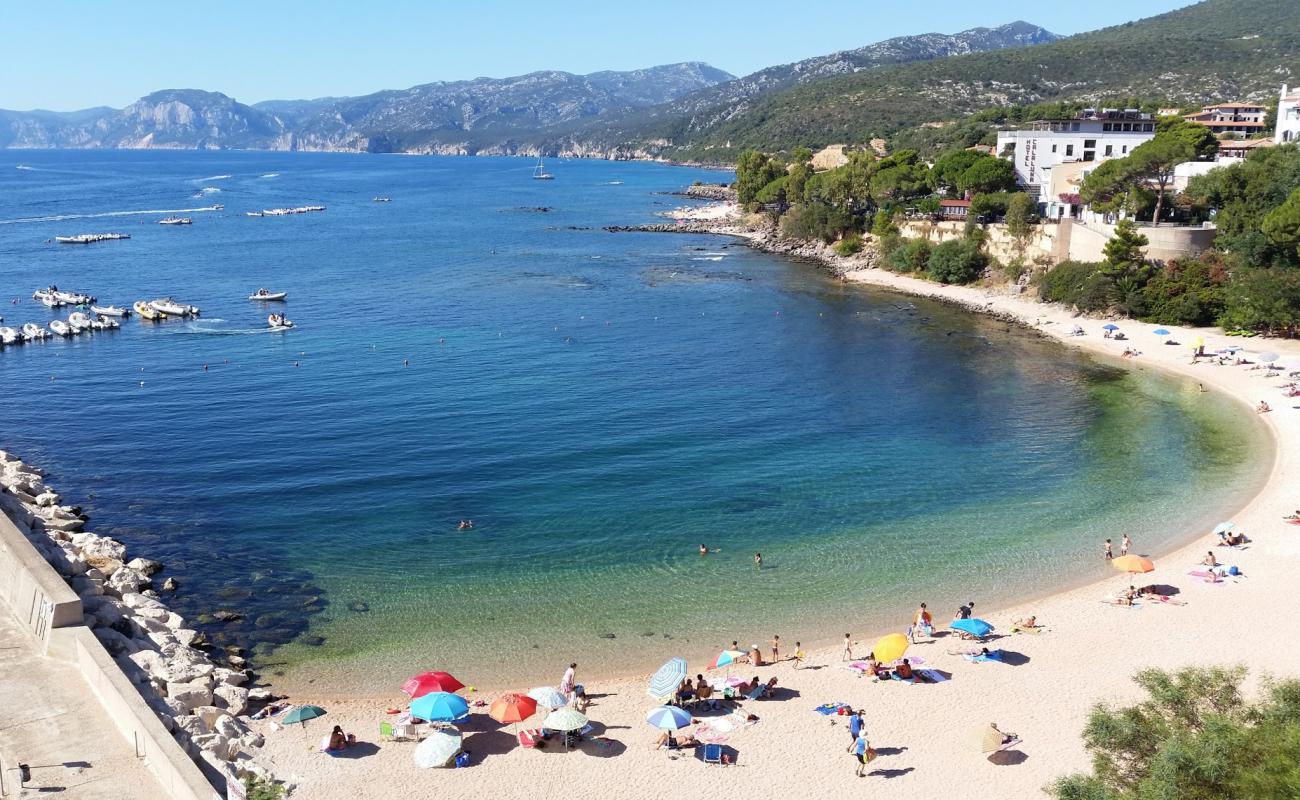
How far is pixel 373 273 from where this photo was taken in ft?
310

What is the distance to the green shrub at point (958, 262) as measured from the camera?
81.9 meters

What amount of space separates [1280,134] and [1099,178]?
24.1 m

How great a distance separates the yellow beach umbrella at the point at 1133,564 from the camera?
100 feet

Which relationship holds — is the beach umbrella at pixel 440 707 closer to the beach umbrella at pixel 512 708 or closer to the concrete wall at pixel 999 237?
the beach umbrella at pixel 512 708

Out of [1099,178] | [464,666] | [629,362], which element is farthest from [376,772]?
[1099,178]

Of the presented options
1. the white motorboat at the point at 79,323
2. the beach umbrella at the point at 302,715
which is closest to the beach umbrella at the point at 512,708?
the beach umbrella at the point at 302,715

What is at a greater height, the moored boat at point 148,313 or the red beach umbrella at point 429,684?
the moored boat at point 148,313

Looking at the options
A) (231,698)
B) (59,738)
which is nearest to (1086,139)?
(231,698)

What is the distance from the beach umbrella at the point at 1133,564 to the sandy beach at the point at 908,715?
58 cm

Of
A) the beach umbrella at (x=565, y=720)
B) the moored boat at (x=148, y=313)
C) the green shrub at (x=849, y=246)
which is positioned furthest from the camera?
the green shrub at (x=849, y=246)

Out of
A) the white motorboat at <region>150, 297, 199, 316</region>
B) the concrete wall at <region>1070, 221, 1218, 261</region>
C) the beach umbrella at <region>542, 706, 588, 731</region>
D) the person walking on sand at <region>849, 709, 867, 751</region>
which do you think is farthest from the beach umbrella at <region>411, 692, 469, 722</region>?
the concrete wall at <region>1070, 221, 1218, 261</region>

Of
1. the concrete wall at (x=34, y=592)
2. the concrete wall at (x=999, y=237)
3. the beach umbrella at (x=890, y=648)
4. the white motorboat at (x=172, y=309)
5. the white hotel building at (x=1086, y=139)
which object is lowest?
the beach umbrella at (x=890, y=648)

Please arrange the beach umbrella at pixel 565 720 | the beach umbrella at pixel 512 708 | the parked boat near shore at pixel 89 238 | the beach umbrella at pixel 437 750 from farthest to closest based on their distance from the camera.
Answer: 1. the parked boat near shore at pixel 89 238
2. the beach umbrella at pixel 512 708
3. the beach umbrella at pixel 565 720
4. the beach umbrella at pixel 437 750

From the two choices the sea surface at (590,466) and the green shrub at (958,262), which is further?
the green shrub at (958,262)
